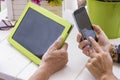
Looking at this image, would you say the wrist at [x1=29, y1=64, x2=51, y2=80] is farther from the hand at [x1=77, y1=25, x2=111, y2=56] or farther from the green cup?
the green cup

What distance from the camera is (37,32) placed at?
982 mm

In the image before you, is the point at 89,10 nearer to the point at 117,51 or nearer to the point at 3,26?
the point at 117,51

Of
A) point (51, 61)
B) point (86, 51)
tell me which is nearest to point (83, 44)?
point (86, 51)

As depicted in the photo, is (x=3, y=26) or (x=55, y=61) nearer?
(x=55, y=61)

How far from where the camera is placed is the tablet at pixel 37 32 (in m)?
0.92

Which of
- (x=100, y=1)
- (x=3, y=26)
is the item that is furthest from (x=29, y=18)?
(x=100, y=1)

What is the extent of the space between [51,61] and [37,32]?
170 millimetres

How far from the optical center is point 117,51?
0.91m

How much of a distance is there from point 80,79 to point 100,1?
1.17 feet

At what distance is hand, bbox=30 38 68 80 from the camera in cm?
84

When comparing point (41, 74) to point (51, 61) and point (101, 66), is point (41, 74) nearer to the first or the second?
point (51, 61)

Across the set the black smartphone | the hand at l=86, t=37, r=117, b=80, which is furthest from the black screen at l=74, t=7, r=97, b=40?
the hand at l=86, t=37, r=117, b=80

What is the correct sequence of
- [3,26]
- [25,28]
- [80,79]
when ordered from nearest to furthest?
[80,79], [25,28], [3,26]

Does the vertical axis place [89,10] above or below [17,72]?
above
